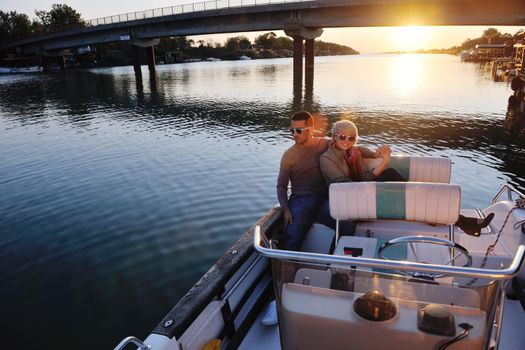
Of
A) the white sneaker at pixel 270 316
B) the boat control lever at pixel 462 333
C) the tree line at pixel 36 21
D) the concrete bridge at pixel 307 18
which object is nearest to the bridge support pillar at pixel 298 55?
the concrete bridge at pixel 307 18

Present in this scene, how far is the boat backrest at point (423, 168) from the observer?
18.8 feet

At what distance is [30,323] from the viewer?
5707 millimetres

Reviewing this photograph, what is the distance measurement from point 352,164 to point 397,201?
109 centimetres

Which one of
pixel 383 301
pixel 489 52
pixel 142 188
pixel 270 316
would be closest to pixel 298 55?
pixel 142 188

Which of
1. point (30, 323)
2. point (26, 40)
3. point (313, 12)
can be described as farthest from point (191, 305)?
point (26, 40)

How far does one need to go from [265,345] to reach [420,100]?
27381mm

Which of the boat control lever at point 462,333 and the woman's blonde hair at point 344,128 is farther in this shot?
the woman's blonde hair at point 344,128

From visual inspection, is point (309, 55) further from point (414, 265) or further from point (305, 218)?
point (414, 265)

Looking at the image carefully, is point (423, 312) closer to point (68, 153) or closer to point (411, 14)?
point (68, 153)

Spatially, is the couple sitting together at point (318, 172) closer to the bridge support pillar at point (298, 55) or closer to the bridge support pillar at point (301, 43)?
the bridge support pillar at point (301, 43)

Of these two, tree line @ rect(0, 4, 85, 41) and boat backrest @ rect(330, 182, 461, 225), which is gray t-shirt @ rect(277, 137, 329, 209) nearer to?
boat backrest @ rect(330, 182, 461, 225)

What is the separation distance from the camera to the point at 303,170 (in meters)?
5.67

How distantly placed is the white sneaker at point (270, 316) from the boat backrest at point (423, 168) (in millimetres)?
2659

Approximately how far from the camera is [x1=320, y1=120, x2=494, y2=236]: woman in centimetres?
512
